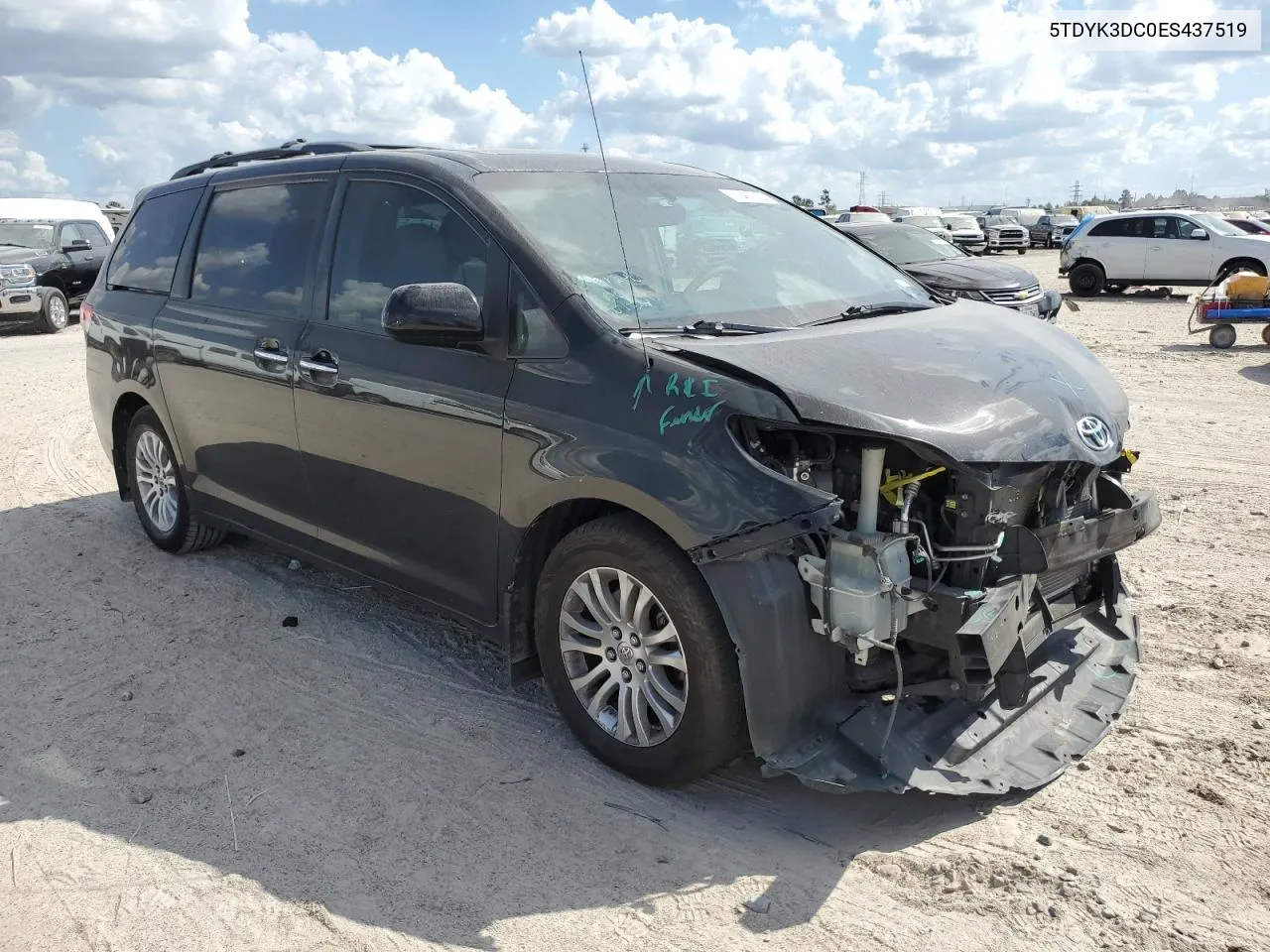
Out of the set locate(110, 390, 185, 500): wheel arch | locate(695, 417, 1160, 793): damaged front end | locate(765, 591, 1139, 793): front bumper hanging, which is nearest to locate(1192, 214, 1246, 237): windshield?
locate(765, 591, 1139, 793): front bumper hanging

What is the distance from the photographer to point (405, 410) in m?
3.93

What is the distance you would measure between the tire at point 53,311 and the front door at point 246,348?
14718 mm

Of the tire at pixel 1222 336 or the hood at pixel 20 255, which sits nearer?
the tire at pixel 1222 336

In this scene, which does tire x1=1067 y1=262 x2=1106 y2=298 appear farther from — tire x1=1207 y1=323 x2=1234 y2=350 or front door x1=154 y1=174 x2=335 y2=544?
front door x1=154 y1=174 x2=335 y2=544

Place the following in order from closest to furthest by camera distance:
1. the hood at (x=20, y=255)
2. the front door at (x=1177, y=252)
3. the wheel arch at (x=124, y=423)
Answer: the wheel arch at (x=124, y=423), the hood at (x=20, y=255), the front door at (x=1177, y=252)

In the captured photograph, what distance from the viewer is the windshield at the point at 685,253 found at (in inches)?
145

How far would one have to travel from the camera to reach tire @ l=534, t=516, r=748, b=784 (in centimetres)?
316

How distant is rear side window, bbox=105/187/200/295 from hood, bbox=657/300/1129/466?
3.37m

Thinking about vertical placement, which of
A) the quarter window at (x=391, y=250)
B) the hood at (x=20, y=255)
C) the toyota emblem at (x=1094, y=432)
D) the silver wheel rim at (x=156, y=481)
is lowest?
the silver wheel rim at (x=156, y=481)

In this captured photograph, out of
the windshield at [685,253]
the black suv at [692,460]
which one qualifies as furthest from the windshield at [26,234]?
the windshield at [685,253]

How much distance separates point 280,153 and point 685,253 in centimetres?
246

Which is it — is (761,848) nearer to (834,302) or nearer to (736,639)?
(736,639)

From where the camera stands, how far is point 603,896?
2.99 metres

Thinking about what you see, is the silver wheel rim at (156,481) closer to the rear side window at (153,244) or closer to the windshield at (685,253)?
the rear side window at (153,244)
